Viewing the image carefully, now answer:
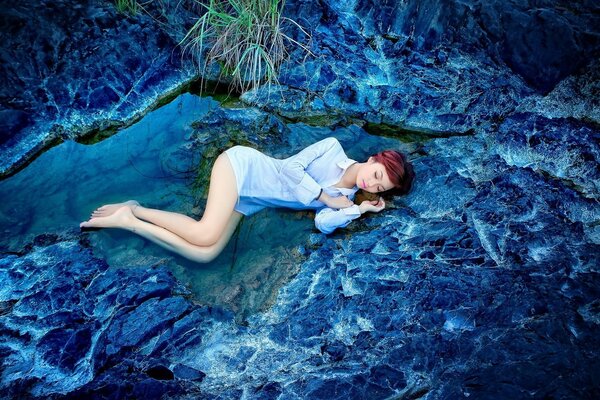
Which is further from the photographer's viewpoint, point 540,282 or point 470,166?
point 470,166

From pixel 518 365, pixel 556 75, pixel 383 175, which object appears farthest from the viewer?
A: pixel 556 75

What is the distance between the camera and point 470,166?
4645 millimetres

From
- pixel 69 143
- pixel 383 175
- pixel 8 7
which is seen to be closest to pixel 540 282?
pixel 383 175

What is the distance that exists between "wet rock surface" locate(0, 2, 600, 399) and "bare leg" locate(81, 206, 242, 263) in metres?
0.22

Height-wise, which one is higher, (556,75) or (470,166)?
(556,75)

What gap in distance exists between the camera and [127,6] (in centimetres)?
533

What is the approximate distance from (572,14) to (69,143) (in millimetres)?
4935

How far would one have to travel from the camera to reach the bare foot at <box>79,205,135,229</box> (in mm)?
3992

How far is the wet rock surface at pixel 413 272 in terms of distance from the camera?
3100 mm

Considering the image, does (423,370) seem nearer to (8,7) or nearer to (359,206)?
(359,206)

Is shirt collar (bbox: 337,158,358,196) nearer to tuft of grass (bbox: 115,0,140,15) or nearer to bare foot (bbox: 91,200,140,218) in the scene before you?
bare foot (bbox: 91,200,140,218)

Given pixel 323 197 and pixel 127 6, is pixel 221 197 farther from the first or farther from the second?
pixel 127 6

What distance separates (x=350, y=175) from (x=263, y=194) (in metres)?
0.74

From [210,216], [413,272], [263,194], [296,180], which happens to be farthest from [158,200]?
[413,272]
